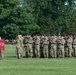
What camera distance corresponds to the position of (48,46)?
31625 millimetres

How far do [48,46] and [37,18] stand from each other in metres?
59.6

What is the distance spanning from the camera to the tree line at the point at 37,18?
8381cm

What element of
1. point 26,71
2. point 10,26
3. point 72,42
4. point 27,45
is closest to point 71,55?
point 72,42

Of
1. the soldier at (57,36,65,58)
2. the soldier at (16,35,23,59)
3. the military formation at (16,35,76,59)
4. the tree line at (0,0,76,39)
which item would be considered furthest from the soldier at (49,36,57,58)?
the tree line at (0,0,76,39)

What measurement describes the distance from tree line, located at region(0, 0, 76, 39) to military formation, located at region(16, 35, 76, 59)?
50.4 meters

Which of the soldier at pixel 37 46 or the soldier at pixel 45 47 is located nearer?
the soldier at pixel 45 47

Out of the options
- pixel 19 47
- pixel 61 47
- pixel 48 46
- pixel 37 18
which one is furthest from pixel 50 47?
pixel 37 18

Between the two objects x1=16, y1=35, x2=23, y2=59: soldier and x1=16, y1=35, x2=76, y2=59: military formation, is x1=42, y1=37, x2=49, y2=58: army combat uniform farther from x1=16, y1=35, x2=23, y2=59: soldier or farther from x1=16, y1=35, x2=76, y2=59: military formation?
x1=16, y1=35, x2=23, y2=59: soldier

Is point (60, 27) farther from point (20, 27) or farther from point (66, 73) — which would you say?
point (66, 73)

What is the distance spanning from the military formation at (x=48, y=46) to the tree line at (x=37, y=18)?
50447 millimetres

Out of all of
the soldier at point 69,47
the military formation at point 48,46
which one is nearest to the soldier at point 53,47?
the military formation at point 48,46

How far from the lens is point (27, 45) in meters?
31.2

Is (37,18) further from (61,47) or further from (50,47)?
(61,47)

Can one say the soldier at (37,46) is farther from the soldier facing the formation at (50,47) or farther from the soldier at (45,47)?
the soldier at (45,47)
